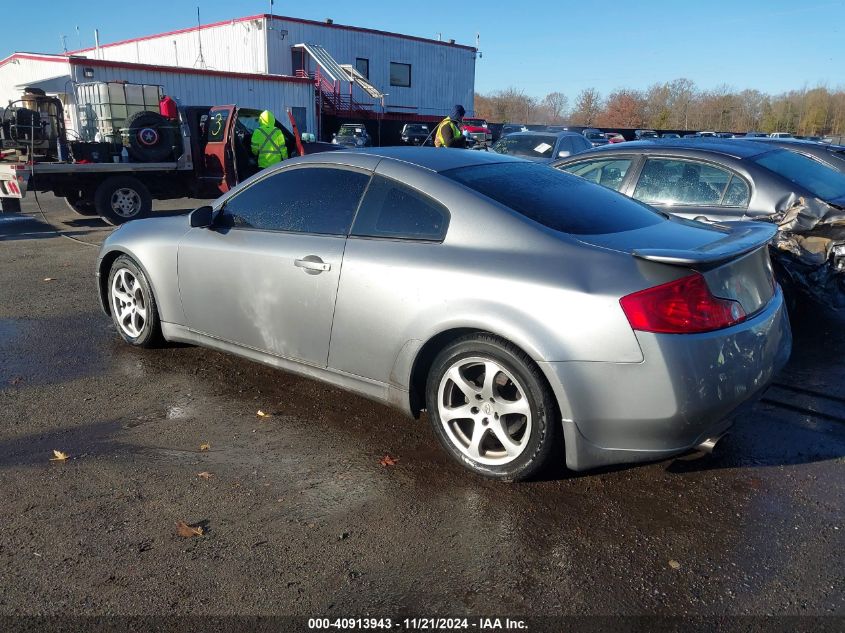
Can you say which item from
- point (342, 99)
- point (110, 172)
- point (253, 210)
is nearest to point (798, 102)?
point (342, 99)

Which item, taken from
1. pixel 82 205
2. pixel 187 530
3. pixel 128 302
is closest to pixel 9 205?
pixel 82 205

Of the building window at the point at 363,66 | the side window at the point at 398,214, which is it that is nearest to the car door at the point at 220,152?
the side window at the point at 398,214

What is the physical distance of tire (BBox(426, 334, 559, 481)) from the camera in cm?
314

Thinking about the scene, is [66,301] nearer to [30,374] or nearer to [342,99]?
[30,374]

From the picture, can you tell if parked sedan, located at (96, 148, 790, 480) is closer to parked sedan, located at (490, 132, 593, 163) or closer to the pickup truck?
the pickup truck

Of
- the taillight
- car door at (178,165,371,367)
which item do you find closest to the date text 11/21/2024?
the taillight

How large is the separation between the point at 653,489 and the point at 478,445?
854 mm

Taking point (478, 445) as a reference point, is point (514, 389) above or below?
above

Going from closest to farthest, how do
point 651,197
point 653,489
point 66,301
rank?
1. point 653,489
2. point 651,197
3. point 66,301

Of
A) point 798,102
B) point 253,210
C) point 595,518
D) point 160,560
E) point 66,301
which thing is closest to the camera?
point 160,560

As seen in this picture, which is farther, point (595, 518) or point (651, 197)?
point (651, 197)

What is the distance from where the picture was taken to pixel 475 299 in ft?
10.6

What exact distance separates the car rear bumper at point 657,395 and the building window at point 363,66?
39.8 m

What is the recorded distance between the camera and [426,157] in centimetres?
399
